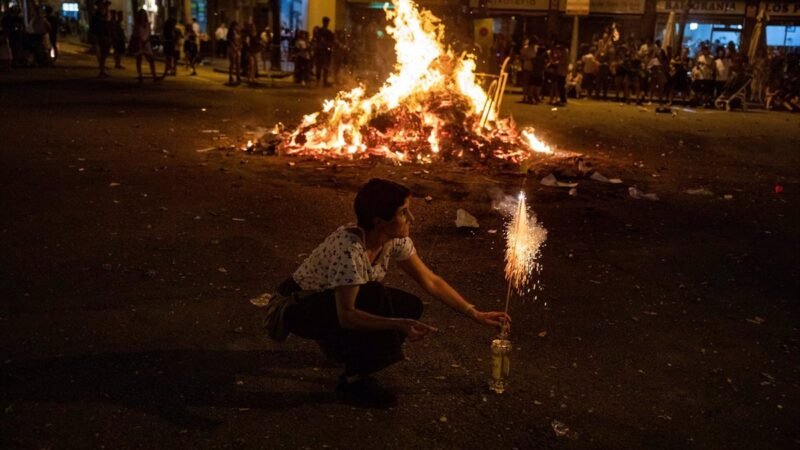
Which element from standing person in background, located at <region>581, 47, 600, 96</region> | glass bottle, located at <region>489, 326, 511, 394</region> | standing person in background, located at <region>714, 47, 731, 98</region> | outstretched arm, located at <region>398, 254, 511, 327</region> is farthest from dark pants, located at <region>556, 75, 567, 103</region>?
outstretched arm, located at <region>398, 254, 511, 327</region>

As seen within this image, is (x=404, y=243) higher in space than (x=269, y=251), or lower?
higher

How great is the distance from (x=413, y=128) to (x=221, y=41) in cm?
2140

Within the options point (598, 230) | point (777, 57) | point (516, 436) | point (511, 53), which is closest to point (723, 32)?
point (777, 57)

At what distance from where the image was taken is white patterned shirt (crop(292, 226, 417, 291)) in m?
3.41

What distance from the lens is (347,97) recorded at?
11766 mm

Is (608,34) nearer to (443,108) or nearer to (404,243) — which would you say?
(443,108)

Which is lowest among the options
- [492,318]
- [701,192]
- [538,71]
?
[701,192]

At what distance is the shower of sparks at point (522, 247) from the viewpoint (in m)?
5.89

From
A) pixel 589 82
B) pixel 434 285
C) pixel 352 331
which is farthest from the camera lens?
pixel 589 82

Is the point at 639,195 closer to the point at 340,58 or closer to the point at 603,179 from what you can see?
the point at 603,179

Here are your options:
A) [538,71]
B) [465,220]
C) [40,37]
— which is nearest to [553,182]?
[465,220]

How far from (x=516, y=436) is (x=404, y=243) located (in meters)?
1.14

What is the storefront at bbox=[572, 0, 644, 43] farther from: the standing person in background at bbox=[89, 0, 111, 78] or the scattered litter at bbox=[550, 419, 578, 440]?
the scattered litter at bbox=[550, 419, 578, 440]

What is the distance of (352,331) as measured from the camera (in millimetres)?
3561
